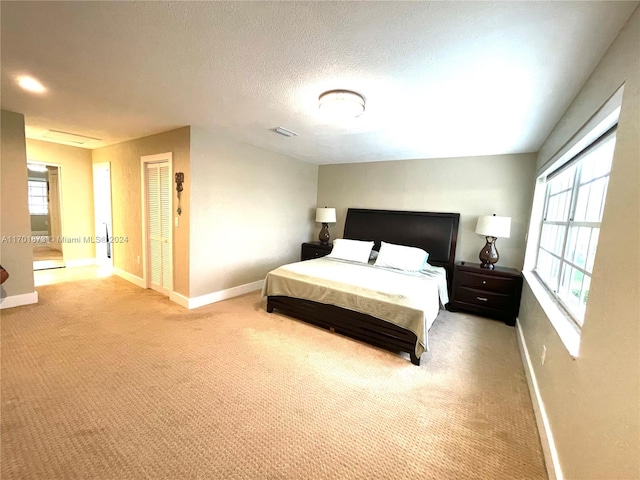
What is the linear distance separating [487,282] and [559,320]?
1.82m

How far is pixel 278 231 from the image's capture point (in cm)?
480

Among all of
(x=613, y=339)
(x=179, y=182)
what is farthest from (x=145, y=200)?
(x=613, y=339)

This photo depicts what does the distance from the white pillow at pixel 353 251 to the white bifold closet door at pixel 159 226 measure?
7.98ft

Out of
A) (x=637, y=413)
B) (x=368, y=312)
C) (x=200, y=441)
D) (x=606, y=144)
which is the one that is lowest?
(x=200, y=441)

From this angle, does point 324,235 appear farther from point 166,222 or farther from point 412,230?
point 166,222

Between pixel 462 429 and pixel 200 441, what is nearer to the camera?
pixel 200 441

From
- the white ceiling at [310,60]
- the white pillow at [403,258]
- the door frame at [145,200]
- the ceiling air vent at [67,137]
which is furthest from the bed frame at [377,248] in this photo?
the ceiling air vent at [67,137]

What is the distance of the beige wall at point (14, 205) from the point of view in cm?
304

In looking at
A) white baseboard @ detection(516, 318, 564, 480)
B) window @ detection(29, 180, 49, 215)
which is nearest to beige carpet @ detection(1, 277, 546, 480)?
white baseboard @ detection(516, 318, 564, 480)

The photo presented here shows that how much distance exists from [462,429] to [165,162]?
14.2ft

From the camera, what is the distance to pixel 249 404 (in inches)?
74.0

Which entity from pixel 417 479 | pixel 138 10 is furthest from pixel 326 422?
pixel 138 10

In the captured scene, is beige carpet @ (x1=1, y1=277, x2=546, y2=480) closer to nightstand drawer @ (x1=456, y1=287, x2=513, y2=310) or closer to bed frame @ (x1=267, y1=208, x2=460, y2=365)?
bed frame @ (x1=267, y1=208, x2=460, y2=365)

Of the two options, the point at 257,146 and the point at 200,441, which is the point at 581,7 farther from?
the point at 257,146
